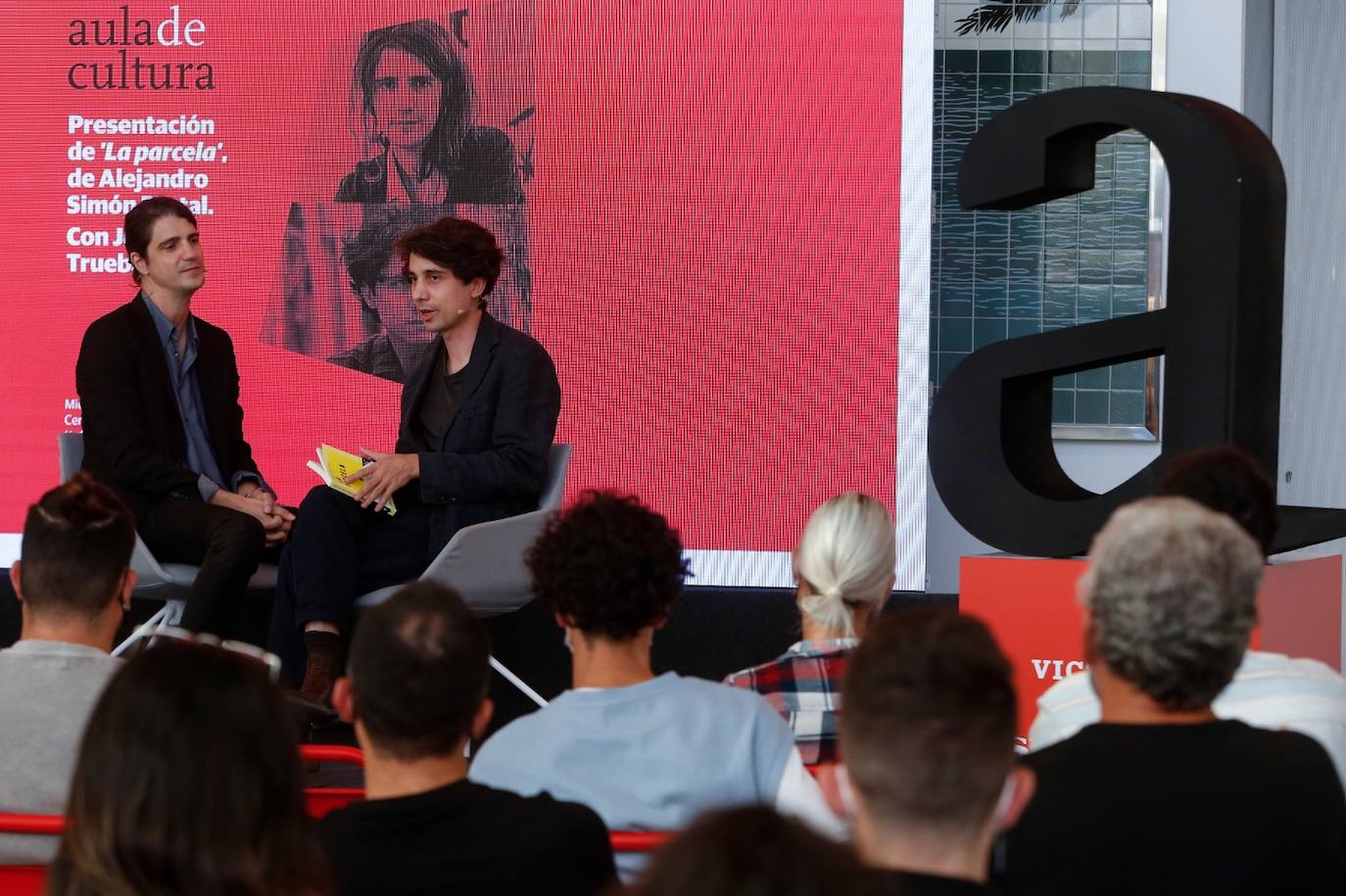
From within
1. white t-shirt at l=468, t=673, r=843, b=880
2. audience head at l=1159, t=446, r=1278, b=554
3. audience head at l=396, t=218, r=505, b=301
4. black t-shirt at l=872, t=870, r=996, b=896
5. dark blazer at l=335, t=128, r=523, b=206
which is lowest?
white t-shirt at l=468, t=673, r=843, b=880

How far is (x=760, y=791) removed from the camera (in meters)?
1.76

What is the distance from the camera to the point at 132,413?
3787 millimetres

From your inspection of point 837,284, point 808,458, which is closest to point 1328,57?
point 837,284

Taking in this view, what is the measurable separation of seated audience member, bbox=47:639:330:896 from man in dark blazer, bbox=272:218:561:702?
251 centimetres

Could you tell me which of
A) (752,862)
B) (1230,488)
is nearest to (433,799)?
(752,862)

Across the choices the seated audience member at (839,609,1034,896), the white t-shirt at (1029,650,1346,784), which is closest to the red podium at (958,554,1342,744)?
the white t-shirt at (1029,650,1346,784)

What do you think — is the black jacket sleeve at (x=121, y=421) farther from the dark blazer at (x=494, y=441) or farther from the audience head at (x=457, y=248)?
the audience head at (x=457, y=248)

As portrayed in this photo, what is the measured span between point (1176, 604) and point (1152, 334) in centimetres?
175

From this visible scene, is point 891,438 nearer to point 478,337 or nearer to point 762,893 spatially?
point 478,337

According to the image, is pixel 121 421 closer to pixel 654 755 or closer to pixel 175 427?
pixel 175 427

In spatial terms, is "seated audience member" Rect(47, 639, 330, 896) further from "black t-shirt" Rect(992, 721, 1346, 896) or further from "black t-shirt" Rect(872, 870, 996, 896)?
"black t-shirt" Rect(992, 721, 1346, 896)

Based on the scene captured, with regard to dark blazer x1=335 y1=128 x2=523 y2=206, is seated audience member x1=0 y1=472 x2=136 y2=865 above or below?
below

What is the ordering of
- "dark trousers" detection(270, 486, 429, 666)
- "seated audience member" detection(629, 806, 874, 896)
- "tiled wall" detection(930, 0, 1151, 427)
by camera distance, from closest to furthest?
"seated audience member" detection(629, 806, 874, 896), "dark trousers" detection(270, 486, 429, 666), "tiled wall" detection(930, 0, 1151, 427)

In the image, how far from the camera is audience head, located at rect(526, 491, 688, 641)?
1.92 metres
